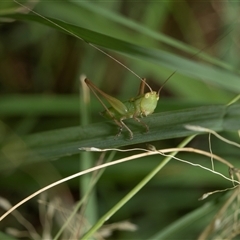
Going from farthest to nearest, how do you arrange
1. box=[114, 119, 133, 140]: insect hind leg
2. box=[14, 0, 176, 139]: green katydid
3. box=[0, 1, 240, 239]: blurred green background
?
box=[0, 1, 240, 239]: blurred green background → box=[14, 0, 176, 139]: green katydid → box=[114, 119, 133, 140]: insect hind leg

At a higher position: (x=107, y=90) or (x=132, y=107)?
(x=107, y=90)

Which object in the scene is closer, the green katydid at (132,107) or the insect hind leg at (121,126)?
the insect hind leg at (121,126)

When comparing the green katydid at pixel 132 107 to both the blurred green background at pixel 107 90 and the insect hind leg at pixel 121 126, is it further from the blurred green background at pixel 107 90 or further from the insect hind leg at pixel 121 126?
the blurred green background at pixel 107 90

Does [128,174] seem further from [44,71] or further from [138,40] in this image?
[44,71]

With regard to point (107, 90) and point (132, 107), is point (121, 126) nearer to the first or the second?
point (132, 107)

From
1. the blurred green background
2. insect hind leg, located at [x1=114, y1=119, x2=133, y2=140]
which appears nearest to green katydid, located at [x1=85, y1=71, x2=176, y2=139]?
insect hind leg, located at [x1=114, y1=119, x2=133, y2=140]

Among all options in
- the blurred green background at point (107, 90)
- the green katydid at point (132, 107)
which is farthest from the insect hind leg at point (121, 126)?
the blurred green background at point (107, 90)

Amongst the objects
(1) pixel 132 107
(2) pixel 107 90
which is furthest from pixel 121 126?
(2) pixel 107 90

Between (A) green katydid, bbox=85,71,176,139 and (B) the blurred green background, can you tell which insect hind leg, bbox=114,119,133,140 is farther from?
(B) the blurred green background

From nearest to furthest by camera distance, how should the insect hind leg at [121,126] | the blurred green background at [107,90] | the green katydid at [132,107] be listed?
the insect hind leg at [121,126] < the green katydid at [132,107] < the blurred green background at [107,90]
